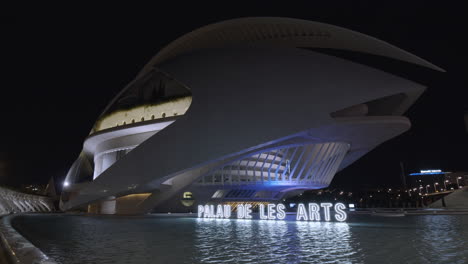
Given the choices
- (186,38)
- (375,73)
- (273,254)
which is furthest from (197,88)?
Result: (273,254)

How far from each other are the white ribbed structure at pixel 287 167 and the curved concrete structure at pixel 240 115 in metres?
0.10

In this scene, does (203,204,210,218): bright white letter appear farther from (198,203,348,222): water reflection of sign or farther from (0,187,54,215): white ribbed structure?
(0,187,54,215): white ribbed structure

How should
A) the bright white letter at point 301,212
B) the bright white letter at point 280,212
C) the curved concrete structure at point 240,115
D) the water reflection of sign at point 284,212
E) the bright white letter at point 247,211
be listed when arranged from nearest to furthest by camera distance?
the water reflection of sign at point 284,212
the bright white letter at point 301,212
the bright white letter at point 280,212
the bright white letter at point 247,211
the curved concrete structure at point 240,115

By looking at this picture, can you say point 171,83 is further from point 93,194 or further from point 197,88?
point 93,194

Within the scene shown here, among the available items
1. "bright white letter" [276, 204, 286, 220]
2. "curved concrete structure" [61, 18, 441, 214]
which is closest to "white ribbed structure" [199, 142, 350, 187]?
"curved concrete structure" [61, 18, 441, 214]

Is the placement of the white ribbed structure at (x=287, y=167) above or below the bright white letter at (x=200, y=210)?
above

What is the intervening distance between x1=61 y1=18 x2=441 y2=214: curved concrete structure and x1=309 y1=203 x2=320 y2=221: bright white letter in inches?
217

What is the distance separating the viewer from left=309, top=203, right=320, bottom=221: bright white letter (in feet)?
56.7

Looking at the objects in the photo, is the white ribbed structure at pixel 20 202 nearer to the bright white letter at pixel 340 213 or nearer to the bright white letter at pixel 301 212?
the bright white letter at pixel 301 212

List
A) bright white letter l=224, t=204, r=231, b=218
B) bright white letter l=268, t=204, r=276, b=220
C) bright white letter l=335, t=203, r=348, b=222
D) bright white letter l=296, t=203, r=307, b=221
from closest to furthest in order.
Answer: bright white letter l=335, t=203, r=348, b=222 → bright white letter l=296, t=203, r=307, b=221 → bright white letter l=268, t=204, r=276, b=220 → bright white letter l=224, t=204, r=231, b=218

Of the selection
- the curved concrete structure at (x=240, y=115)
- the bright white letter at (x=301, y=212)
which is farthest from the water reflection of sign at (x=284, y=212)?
the curved concrete structure at (x=240, y=115)

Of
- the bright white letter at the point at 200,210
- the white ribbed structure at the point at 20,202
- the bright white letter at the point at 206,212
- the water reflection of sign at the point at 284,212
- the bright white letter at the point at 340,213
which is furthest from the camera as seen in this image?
the white ribbed structure at the point at 20,202

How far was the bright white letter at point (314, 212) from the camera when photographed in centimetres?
1728

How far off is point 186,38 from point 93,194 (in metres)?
15.9
